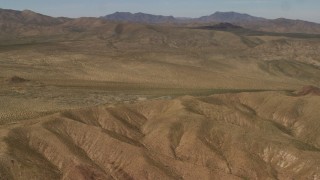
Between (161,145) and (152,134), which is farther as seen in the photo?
(152,134)

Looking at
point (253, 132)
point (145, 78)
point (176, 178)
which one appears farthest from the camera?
point (145, 78)

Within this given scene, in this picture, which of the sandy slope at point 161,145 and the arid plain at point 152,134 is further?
the arid plain at point 152,134

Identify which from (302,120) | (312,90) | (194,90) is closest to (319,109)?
(302,120)

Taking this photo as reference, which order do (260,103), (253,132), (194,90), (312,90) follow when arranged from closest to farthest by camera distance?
1. (253,132)
2. (260,103)
3. (312,90)
4. (194,90)

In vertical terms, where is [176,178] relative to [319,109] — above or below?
below

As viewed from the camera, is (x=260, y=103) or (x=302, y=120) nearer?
(x=302, y=120)

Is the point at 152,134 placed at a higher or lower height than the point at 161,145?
higher

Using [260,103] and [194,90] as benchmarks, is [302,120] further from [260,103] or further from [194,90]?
[194,90]

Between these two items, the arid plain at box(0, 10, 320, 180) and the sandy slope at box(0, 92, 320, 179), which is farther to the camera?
the arid plain at box(0, 10, 320, 180)
